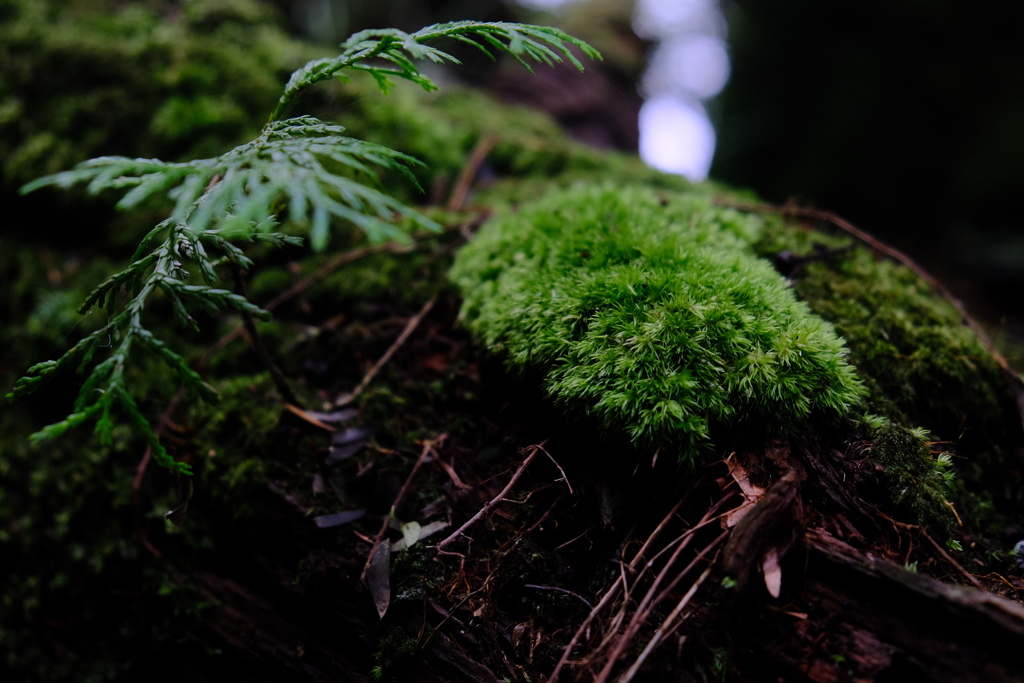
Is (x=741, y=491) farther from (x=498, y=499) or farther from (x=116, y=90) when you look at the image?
(x=116, y=90)

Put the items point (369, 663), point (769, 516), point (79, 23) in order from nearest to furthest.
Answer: point (769, 516) → point (369, 663) → point (79, 23)

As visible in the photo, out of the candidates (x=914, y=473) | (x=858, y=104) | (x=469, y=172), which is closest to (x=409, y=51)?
(x=914, y=473)

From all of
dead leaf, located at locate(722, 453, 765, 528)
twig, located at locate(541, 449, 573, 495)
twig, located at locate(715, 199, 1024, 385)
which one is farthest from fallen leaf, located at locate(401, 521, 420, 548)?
twig, located at locate(715, 199, 1024, 385)

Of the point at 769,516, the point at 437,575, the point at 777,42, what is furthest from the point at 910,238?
the point at 437,575

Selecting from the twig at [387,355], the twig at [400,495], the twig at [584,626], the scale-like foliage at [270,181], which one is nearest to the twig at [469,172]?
the twig at [387,355]

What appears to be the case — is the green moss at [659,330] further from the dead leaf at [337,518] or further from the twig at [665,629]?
the dead leaf at [337,518]

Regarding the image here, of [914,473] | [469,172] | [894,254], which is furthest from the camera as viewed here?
[469,172]

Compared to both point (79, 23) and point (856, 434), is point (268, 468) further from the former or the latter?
point (79, 23)
